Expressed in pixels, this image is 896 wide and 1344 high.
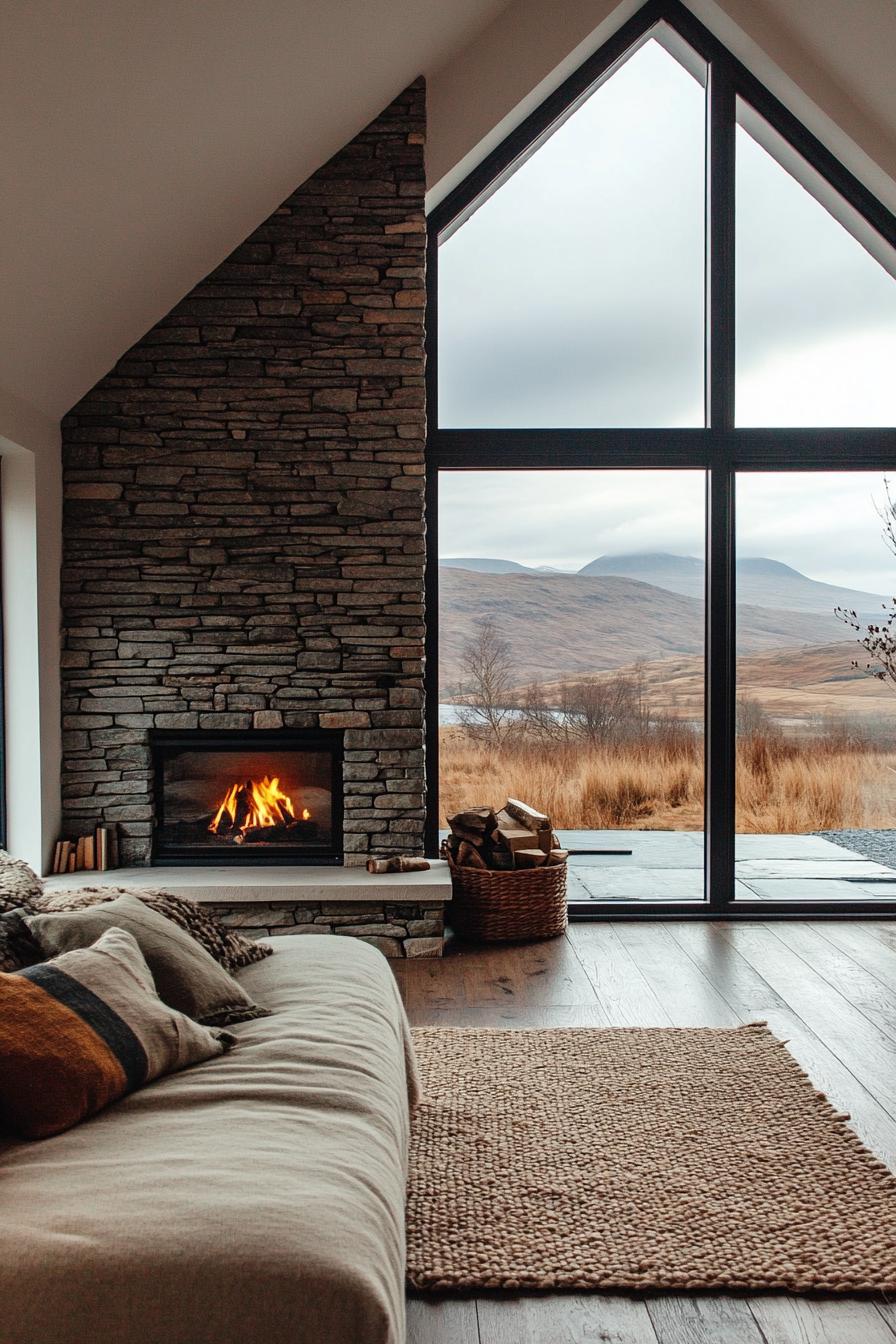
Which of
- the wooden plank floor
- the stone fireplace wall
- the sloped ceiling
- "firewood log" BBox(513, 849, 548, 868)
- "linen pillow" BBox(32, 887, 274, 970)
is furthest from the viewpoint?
"firewood log" BBox(513, 849, 548, 868)

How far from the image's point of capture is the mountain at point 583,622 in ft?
16.1

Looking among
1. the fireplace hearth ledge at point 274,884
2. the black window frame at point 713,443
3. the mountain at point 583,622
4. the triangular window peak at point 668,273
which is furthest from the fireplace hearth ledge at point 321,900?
the triangular window peak at point 668,273

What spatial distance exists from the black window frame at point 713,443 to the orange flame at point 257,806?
0.70 metres

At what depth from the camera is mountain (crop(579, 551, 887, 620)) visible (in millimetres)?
4965

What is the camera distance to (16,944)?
2.15m

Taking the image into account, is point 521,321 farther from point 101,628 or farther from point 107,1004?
point 107,1004

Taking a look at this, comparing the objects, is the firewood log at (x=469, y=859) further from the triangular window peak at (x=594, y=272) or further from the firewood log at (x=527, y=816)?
the triangular window peak at (x=594, y=272)

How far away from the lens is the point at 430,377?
191 inches

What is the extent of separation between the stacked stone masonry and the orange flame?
18.2 inches

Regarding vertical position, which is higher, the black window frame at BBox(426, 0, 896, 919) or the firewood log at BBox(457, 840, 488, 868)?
the black window frame at BBox(426, 0, 896, 919)

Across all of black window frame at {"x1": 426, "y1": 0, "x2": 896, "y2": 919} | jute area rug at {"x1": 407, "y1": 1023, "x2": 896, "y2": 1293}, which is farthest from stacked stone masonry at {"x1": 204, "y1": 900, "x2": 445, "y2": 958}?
jute area rug at {"x1": 407, "y1": 1023, "x2": 896, "y2": 1293}

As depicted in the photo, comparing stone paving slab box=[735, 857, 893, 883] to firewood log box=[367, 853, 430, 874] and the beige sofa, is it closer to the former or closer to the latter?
firewood log box=[367, 853, 430, 874]

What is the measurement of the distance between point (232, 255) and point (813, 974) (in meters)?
3.66

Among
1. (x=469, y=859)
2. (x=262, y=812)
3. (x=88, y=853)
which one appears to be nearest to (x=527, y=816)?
(x=469, y=859)
